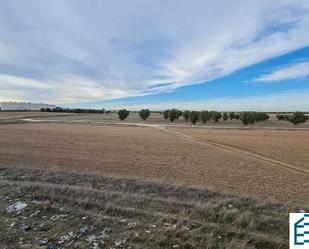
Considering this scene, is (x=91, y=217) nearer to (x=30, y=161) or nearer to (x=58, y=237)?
(x=58, y=237)

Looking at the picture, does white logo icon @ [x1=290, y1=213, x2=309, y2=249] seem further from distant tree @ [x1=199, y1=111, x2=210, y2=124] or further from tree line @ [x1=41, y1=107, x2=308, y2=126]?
distant tree @ [x1=199, y1=111, x2=210, y2=124]

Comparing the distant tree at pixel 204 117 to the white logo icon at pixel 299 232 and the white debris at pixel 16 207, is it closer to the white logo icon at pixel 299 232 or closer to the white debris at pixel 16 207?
the white logo icon at pixel 299 232

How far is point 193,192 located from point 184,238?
424 cm

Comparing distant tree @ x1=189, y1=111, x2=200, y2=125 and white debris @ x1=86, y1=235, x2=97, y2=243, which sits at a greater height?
distant tree @ x1=189, y1=111, x2=200, y2=125

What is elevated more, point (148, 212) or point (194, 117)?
point (194, 117)

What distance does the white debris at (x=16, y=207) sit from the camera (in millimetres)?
7008

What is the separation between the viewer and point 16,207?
7.19m

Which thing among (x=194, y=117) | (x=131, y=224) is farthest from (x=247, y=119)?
(x=131, y=224)

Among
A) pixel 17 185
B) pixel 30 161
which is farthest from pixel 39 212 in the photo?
pixel 30 161

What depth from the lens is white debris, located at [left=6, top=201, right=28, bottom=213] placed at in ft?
23.0

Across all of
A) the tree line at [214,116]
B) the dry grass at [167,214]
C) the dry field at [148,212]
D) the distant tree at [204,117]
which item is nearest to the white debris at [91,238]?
the dry field at [148,212]

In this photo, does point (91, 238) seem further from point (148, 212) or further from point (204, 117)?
point (204, 117)

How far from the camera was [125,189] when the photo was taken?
9.91 m

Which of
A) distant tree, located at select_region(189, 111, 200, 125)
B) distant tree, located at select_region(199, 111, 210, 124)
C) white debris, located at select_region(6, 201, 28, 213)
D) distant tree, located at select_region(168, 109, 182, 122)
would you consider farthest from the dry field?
distant tree, located at select_region(168, 109, 182, 122)
